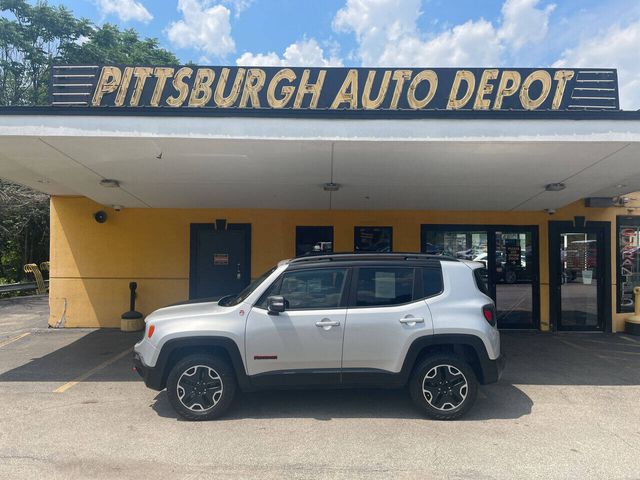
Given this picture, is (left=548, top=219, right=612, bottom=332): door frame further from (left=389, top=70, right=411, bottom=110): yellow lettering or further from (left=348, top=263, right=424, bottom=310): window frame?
(left=348, top=263, right=424, bottom=310): window frame

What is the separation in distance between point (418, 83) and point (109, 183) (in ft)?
17.4

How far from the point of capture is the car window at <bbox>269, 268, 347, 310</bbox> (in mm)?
4852

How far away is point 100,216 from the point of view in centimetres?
997

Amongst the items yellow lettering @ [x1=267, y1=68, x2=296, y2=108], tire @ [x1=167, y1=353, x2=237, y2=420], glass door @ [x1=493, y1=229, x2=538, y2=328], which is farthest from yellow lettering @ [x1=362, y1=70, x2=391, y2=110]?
glass door @ [x1=493, y1=229, x2=538, y2=328]

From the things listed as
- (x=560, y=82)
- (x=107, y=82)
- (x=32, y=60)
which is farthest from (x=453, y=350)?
(x=32, y=60)

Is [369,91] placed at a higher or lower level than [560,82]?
lower

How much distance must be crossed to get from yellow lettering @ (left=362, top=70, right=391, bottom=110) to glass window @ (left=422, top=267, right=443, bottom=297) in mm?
2844

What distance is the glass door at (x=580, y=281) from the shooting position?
32.3 feet

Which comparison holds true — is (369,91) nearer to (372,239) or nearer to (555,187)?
(555,187)

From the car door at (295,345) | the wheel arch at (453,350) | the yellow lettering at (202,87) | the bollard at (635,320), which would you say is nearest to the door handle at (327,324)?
the car door at (295,345)

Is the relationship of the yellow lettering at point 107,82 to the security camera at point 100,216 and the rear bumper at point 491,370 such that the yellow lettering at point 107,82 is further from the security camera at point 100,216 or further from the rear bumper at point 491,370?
the rear bumper at point 491,370

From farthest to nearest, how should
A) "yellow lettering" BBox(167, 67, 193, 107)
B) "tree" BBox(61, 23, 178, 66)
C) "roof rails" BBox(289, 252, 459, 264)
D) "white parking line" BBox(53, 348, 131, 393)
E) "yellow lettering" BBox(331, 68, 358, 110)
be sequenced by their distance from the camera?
"tree" BBox(61, 23, 178, 66) → "yellow lettering" BBox(167, 67, 193, 107) → "yellow lettering" BBox(331, 68, 358, 110) → "white parking line" BBox(53, 348, 131, 393) → "roof rails" BBox(289, 252, 459, 264)

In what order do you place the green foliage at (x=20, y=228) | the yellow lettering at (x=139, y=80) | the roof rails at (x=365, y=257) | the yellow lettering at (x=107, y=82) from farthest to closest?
1. the green foliage at (x=20, y=228)
2. the yellow lettering at (x=107, y=82)
3. the yellow lettering at (x=139, y=80)
4. the roof rails at (x=365, y=257)

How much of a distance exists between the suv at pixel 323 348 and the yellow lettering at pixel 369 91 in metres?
3.11
